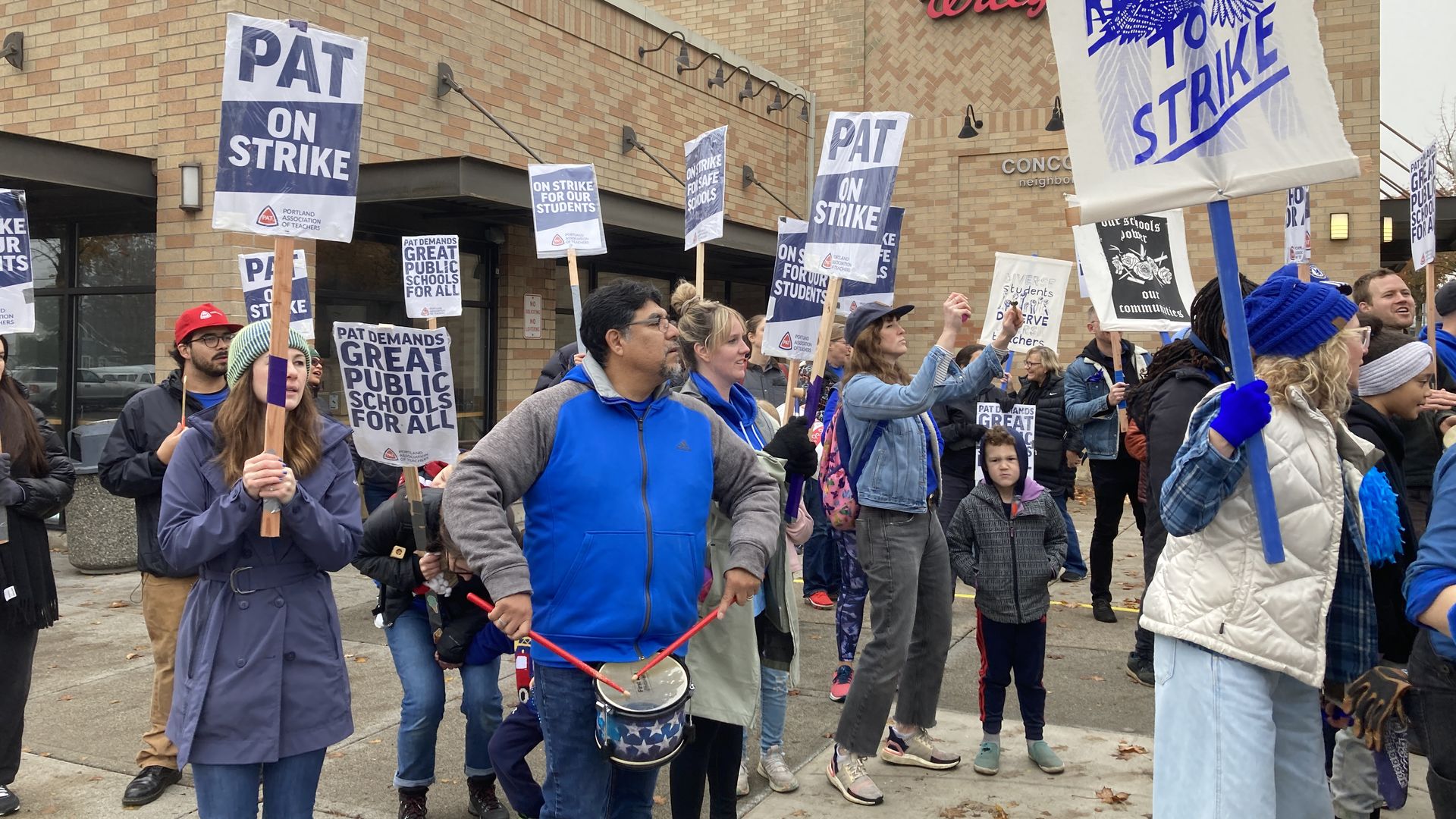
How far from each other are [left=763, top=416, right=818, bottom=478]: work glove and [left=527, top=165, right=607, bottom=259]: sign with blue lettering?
15.2ft

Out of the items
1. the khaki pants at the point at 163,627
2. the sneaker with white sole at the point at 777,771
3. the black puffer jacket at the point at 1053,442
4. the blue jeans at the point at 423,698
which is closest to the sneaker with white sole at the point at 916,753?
the sneaker with white sole at the point at 777,771

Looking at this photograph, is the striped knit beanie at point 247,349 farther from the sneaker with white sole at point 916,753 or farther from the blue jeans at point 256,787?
the sneaker with white sole at point 916,753

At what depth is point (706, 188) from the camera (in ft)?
25.0

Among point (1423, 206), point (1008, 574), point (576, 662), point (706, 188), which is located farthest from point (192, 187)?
point (1423, 206)

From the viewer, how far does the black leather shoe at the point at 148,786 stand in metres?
4.86

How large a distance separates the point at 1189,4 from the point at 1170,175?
46 centimetres

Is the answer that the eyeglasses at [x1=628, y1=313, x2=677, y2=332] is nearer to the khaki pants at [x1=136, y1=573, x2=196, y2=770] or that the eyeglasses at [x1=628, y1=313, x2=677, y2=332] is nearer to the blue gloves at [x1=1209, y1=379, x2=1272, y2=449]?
the blue gloves at [x1=1209, y1=379, x2=1272, y2=449]

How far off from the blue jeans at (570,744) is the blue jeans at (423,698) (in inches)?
46.5

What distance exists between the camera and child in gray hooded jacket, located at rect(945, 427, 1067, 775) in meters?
5.20

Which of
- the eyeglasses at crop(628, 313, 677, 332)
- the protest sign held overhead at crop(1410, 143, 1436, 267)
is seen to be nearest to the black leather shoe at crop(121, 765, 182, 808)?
the eyeglasses at crop(628, 313, 677, 332)

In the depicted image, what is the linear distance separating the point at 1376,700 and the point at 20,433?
5333 millimetres

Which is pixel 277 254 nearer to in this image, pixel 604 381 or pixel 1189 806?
pixel 604 381

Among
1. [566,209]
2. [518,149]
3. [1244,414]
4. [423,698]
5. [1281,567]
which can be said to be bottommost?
[423,698]

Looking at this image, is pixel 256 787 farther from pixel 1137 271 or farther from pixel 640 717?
pixel 1137 271
